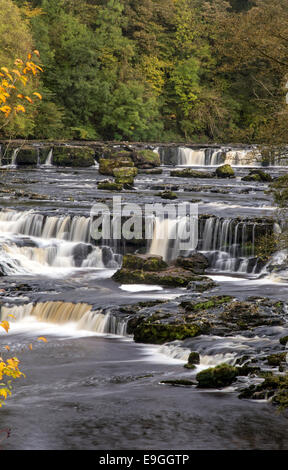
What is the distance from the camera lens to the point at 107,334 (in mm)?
15008

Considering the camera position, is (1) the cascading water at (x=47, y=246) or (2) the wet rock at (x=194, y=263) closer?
(2) the wet rock at (x=194, y=263)

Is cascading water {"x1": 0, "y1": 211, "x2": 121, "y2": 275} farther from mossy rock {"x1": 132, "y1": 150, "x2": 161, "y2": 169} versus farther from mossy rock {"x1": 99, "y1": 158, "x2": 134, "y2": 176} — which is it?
mossy rock {"x1": 132, "y1": 150, "x2": 161, "y2": 169}

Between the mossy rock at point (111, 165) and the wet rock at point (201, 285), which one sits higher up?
the mossy rock at point (111, 165)

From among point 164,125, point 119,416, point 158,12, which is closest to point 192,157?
point 164,125

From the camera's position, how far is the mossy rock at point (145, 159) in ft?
131

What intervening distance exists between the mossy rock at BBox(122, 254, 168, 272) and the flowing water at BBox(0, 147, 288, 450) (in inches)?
31.7

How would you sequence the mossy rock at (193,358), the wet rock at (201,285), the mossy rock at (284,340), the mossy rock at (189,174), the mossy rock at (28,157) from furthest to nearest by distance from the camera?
the mossy rock at (28,157) < the mossy rock at (189,174) < the wet rock at (201,285) < the mossy rock at (284,340) < the mossy rock at (193,358)

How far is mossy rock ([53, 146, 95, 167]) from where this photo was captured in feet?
136

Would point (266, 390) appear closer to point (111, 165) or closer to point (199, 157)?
point (111, 165)

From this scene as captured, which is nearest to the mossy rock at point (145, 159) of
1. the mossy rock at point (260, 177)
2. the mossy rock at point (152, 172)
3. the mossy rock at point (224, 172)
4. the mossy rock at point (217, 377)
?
the mossy rock at point (152, 172)

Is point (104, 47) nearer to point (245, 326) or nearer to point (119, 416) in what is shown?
point (245, 326)

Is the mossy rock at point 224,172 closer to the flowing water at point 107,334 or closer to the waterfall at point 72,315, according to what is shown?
the flowing water at point 107,334

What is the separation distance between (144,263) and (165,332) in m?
5.81

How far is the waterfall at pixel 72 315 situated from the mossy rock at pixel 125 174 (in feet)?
54.8
